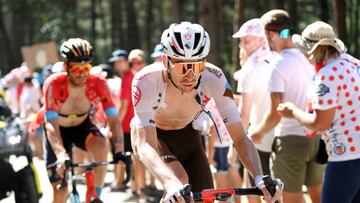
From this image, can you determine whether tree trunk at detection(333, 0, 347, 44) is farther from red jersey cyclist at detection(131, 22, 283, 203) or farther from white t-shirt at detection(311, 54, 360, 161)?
red jersey cyclist at detection(131, 22, 283, 203)

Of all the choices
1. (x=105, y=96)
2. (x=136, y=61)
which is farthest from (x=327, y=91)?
(x=136, y=61)

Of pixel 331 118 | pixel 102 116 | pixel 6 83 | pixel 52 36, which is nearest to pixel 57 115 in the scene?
pixel 102 116

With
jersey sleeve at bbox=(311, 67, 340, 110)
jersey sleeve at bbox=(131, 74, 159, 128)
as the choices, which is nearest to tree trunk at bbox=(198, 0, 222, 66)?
jersey sleeve at bbox=(311, 67, 340, 110)

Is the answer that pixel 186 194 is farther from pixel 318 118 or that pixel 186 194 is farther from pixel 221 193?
pixel 318 118

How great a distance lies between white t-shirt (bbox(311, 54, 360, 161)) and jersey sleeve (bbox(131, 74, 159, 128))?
1291mm

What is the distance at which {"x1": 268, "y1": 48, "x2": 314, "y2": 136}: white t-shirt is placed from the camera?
248 inches

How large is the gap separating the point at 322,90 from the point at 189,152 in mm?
1216

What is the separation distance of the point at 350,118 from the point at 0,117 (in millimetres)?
2678

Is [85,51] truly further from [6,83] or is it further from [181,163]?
[6,83]

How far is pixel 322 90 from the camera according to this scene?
5.20 metres

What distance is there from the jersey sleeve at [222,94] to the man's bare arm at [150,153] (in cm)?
58

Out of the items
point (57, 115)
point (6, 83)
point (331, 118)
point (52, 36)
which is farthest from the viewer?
point (52, 36)

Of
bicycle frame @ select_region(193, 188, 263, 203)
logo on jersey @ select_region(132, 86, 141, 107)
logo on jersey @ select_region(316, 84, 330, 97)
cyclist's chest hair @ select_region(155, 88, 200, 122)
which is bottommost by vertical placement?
bicycle frame @ select_region(193, 188, 263, 203)

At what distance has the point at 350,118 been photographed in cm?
533
